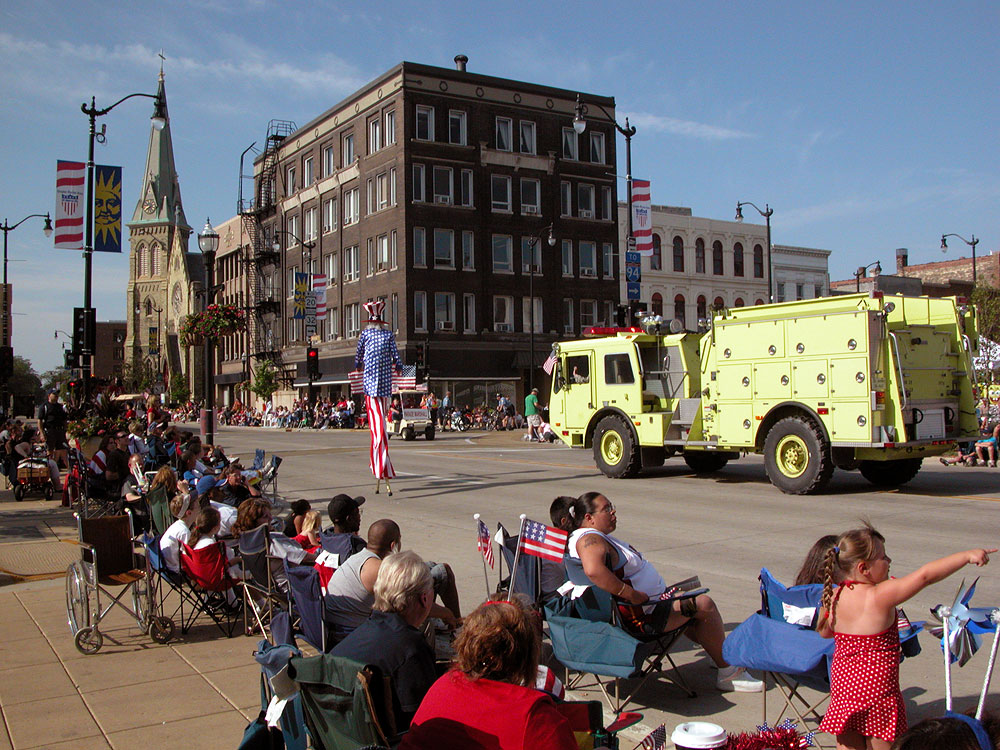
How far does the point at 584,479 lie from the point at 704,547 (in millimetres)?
8043

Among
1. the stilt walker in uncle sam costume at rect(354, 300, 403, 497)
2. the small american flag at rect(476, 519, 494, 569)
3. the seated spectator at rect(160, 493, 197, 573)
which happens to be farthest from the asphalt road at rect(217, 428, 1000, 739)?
the seated spectator at rect(160, 493, 197, 573)

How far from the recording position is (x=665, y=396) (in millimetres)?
17891

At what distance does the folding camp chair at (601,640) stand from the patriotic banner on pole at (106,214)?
17592 millimetres

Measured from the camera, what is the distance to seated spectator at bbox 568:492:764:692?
549cm

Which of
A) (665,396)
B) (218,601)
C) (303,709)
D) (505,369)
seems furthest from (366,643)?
(505,369)

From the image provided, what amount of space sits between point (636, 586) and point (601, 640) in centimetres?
85

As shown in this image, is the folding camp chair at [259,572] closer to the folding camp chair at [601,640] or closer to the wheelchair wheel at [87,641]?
the wheelchair wheel at [87,641]

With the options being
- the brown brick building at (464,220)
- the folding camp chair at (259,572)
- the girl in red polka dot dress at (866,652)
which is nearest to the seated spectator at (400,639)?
the girl in red polka dot dress at (866,652)

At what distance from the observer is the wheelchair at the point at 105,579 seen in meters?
6.97

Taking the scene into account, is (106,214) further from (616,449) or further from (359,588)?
(359,588)

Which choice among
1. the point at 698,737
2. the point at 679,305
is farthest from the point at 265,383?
the point at 698,737

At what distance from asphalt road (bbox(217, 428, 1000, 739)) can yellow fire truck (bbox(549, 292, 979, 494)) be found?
2.41ft

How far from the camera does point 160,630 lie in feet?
23.6

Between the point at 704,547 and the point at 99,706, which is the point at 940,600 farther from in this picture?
the point at 99,706
